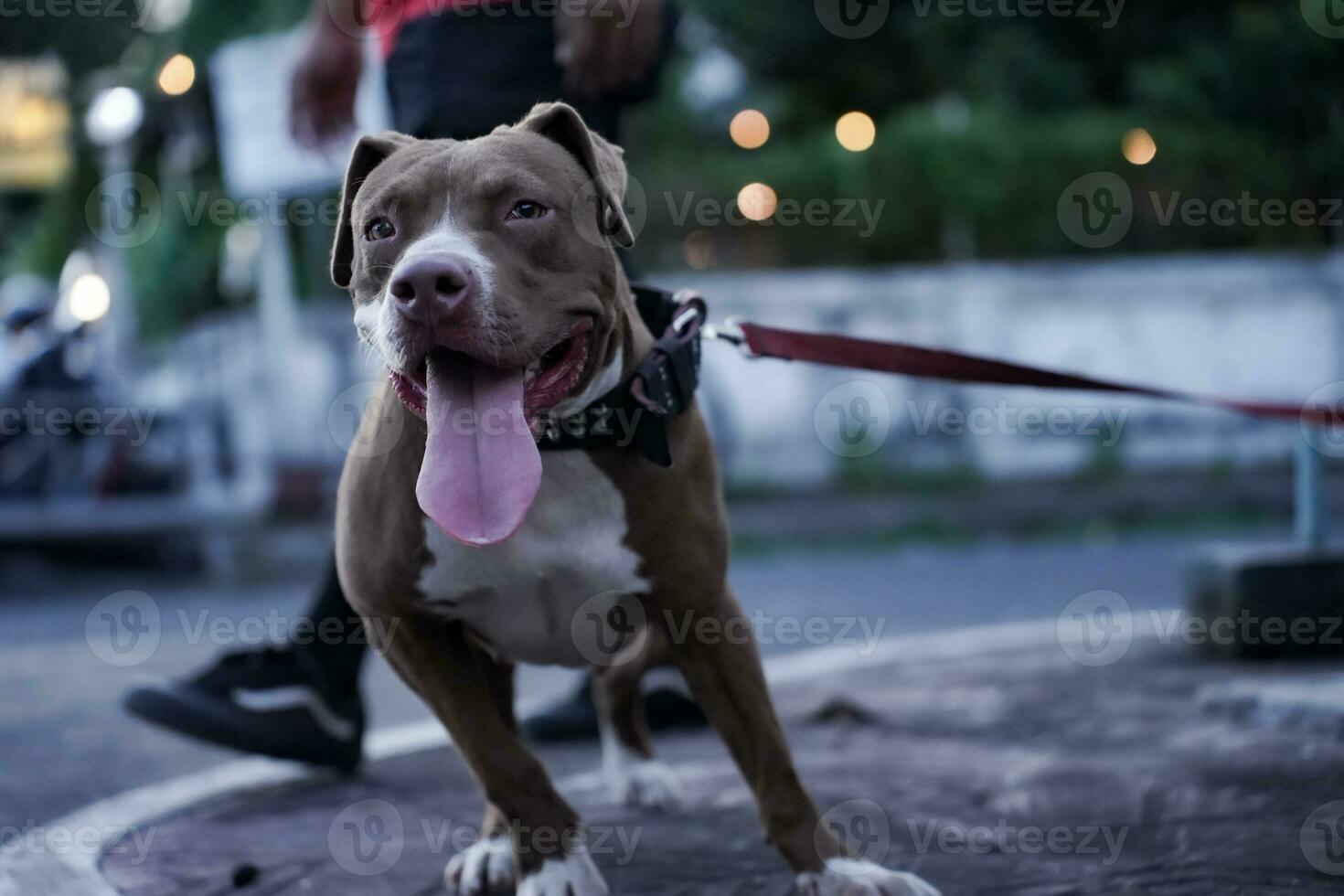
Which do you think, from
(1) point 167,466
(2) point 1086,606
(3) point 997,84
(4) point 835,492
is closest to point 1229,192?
(3) point 997,84

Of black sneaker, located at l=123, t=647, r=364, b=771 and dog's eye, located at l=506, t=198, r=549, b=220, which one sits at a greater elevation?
dog's eye, located at l=506, t=198, r=549, b=220

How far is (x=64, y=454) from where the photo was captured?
9.69 m

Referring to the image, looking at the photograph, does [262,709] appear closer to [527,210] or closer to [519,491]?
[519,491]

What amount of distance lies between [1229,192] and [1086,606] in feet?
22.0

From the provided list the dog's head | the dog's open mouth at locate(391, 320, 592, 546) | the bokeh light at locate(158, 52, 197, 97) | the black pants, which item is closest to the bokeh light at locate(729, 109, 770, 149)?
the bokeh light at locate(158, 52, 197, 97)

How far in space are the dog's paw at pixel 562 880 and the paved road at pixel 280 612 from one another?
5.21ft

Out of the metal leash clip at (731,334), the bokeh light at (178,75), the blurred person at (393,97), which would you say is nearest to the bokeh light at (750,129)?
the bokeh light at (178,75)

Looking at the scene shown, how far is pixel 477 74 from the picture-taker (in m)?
3.18

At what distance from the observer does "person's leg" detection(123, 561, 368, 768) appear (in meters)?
3.39

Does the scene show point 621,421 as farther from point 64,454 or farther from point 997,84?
point 997,84

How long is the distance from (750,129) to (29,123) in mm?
11240

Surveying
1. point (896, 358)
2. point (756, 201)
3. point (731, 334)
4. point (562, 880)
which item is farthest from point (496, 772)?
point (756, 201)

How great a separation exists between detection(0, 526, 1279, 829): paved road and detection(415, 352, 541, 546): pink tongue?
1839mm

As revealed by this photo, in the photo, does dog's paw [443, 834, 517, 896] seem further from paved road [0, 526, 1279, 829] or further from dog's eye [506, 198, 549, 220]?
paved road [0, 526, 1279, 829]
